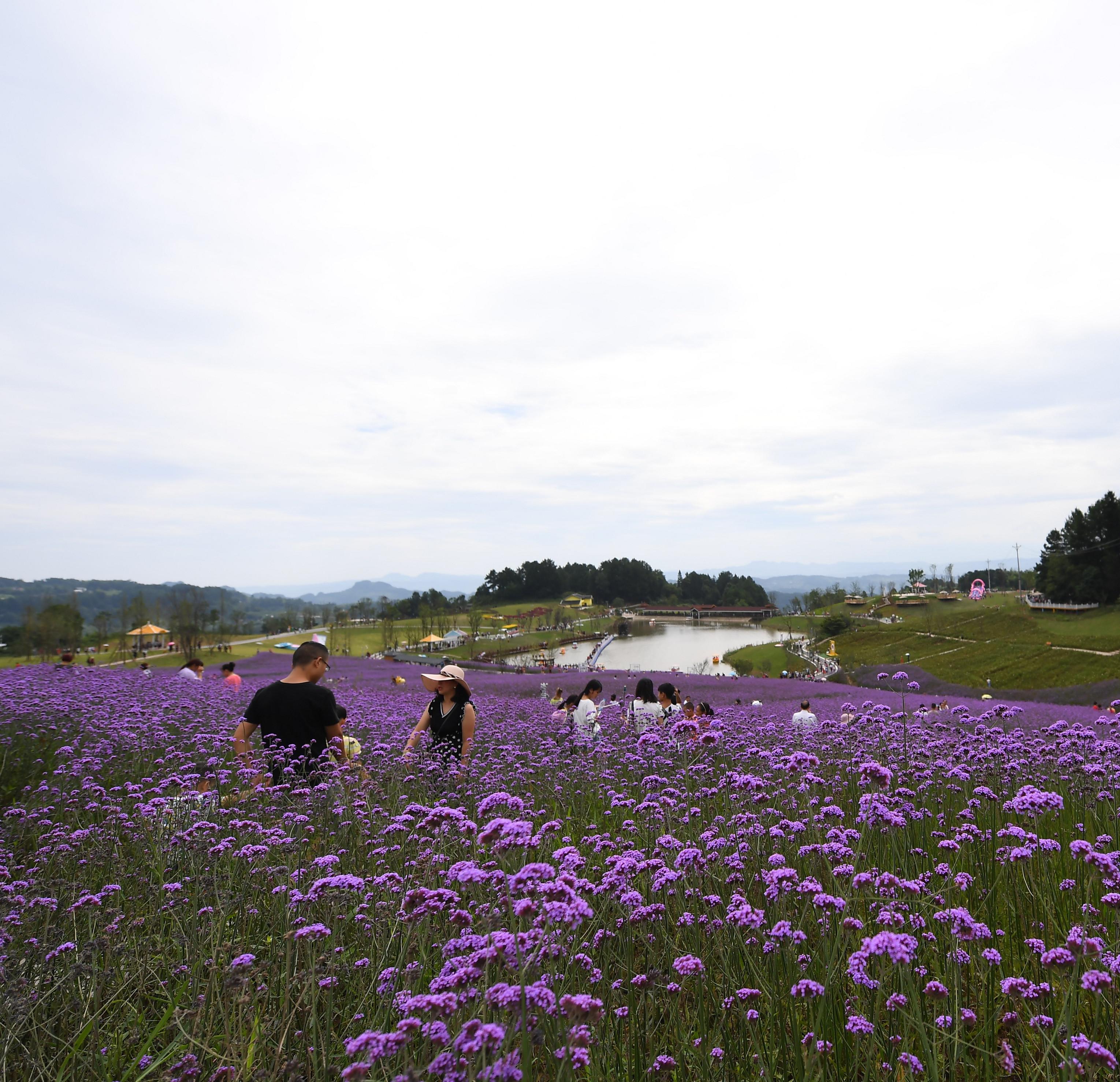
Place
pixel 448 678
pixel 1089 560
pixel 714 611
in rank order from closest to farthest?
pixel 448 678 → pixel 1089 560 → pixel 714 611

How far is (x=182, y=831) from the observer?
5012mm

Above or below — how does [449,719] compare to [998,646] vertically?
above

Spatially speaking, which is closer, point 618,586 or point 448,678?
point 448,678

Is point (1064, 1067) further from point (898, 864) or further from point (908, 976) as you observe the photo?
point (898, 864)

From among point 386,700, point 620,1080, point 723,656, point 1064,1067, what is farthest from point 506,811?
point 723,656

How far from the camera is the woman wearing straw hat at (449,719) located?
723cm

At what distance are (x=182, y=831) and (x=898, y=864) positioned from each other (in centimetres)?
487

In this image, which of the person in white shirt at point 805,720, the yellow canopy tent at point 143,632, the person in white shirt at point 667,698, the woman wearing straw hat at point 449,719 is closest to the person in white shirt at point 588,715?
the person in white shirt at point 667,698

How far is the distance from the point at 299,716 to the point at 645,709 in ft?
17.4

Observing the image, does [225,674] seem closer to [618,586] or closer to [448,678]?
[448,678]

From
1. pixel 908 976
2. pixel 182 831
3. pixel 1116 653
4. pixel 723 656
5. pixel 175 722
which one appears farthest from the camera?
pixel 723 656

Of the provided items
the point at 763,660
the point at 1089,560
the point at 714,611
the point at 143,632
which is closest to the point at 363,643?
the point at 143,632

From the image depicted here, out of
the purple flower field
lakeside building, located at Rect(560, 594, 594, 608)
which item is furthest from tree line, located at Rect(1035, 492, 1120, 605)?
lakeside building, located at Rect(560, 594, 594, 608)

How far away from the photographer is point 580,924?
8.48 feet
